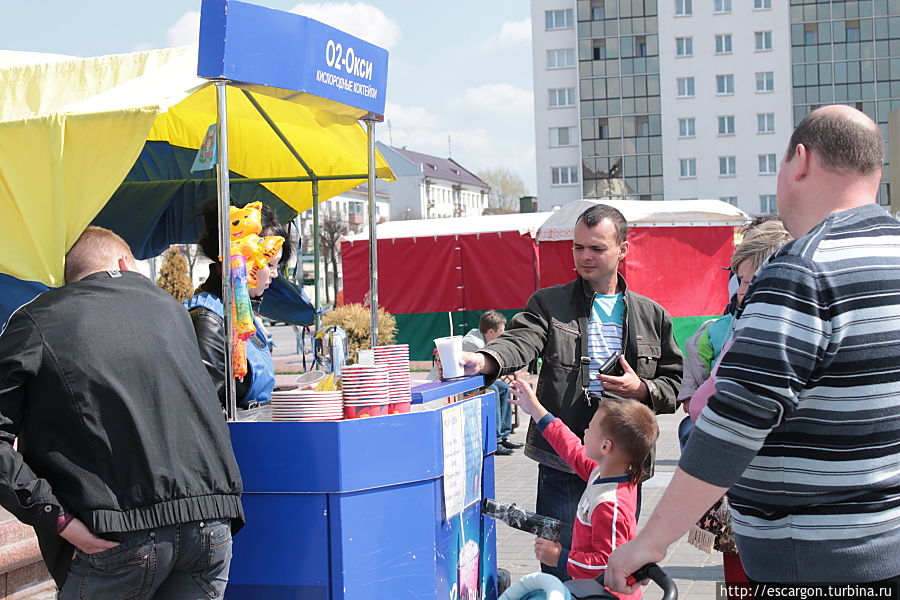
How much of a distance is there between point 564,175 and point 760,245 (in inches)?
2551

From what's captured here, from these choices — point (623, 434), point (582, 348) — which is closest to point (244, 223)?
point (582, 348)

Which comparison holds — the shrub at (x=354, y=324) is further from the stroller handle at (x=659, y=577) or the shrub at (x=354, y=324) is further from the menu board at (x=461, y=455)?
the stroller handle at (x=659, y=577)

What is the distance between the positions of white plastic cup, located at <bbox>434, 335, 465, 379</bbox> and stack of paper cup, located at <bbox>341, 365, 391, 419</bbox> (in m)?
0.39

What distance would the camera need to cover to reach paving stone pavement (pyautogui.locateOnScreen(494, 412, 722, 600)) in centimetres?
593

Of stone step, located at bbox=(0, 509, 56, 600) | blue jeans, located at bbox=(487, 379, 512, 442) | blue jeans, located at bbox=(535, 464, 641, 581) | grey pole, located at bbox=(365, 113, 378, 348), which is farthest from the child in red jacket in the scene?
blue jeans, located at bbox=(487, 379, 512, 442)

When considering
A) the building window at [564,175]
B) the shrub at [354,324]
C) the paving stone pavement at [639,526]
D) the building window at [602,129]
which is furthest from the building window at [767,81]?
the paving stone pavement at [639,526]

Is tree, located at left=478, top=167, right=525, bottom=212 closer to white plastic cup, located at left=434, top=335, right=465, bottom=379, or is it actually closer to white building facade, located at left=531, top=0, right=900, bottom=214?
white building facade, located at left=531, top=0, right=900, bottom=214

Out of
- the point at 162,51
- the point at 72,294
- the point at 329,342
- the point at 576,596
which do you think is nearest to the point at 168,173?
the point at 162,51

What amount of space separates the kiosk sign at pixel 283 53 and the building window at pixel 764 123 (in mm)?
63177

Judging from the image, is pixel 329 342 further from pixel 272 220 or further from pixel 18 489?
pixel 18 489

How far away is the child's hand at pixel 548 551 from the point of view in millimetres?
3707

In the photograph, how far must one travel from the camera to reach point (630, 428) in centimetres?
353

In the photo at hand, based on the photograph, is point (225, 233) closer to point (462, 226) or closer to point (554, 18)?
point (462, 226)

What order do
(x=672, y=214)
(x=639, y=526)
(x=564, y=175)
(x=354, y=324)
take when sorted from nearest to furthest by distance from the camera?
(x=639, y=526)
(x=354, y=324)
(x=672, y=214)
(x=564, y=175)
